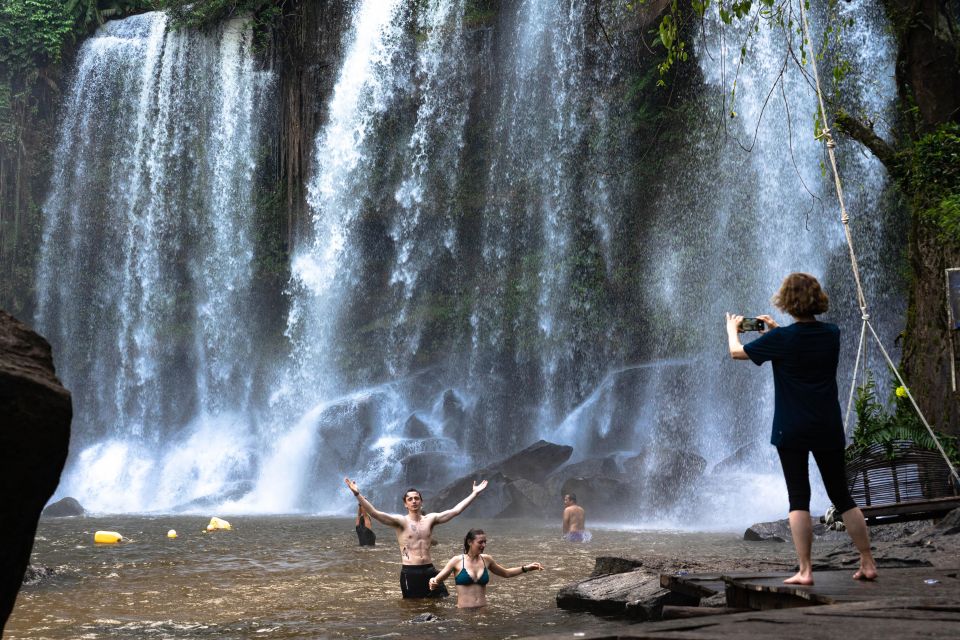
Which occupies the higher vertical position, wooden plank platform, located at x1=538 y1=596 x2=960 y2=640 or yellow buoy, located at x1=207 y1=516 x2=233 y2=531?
yellow buoy, located at x1=207 y1=516 x2=233 y2=531

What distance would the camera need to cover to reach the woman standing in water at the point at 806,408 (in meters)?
4.34

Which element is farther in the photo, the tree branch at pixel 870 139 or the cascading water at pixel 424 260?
the cascading water at pixel 424 260

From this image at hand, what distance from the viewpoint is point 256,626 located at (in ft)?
22.4

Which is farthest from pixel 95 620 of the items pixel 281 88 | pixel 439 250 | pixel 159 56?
pixel 159 56

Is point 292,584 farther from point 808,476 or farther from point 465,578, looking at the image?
point 808,476

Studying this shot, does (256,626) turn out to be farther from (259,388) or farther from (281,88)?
(281,88)

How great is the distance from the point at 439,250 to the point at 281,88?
803 centimetres

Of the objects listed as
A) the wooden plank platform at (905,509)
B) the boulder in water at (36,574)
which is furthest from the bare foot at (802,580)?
the boulder in water at (36,574)

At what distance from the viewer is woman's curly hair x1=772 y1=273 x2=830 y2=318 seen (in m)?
4.42

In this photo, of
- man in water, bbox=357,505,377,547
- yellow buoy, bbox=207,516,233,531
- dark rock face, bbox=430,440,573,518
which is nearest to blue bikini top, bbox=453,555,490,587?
man in water, bbox=357,505,377,547

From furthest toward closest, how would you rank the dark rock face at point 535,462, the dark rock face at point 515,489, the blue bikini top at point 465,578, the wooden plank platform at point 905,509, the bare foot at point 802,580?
the dark rock face at point 535,462 < the dark rock face at point 515,489 < the blue bikini top at point 465,578 < the wooden plank platform at point 905,509 < the bare foot at point 802,580

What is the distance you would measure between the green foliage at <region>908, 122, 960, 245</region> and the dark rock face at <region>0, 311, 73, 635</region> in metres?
7.20

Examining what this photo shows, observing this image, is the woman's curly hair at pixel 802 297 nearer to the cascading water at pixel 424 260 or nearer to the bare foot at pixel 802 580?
the bare foot at pixel 802 580

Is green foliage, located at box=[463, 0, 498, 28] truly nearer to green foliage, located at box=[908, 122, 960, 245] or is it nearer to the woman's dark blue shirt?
green foliage, located at box=[908, 122, 960, 245]
